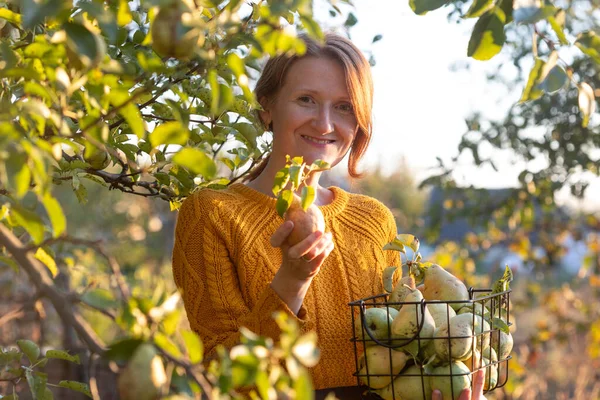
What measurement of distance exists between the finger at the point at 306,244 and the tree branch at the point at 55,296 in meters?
0.62

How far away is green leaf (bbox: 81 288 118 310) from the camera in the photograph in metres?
0.68

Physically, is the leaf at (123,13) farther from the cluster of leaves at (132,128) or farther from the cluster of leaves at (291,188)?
the cluster of leaves at (291,188)

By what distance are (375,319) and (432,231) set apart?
9.79 feet

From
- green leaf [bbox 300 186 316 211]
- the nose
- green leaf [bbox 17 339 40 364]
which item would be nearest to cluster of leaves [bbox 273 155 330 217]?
green leaf [bbox 300 186 316 211]

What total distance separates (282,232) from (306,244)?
0.06m

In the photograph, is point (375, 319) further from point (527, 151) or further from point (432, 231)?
point (432, 231)

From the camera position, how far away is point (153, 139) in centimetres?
78

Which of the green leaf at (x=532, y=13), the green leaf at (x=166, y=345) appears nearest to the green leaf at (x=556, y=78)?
the green leaf at (x=532, y=13)

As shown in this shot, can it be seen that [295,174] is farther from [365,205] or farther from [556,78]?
[365,205]

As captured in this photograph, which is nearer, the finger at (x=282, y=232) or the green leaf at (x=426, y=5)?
the green leaf at (x=426, y=5)

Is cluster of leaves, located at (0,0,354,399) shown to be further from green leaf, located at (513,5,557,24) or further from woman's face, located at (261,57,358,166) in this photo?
woman's face, located at (261,57,358,166)

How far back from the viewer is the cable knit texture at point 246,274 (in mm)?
1661

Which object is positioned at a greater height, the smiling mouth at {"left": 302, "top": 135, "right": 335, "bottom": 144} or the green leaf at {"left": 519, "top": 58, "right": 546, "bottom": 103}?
the green leaf at {"left": 519, "top": 58, "right": 546, "bottom": 103}

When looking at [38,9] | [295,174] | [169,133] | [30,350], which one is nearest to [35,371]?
[30,350]
